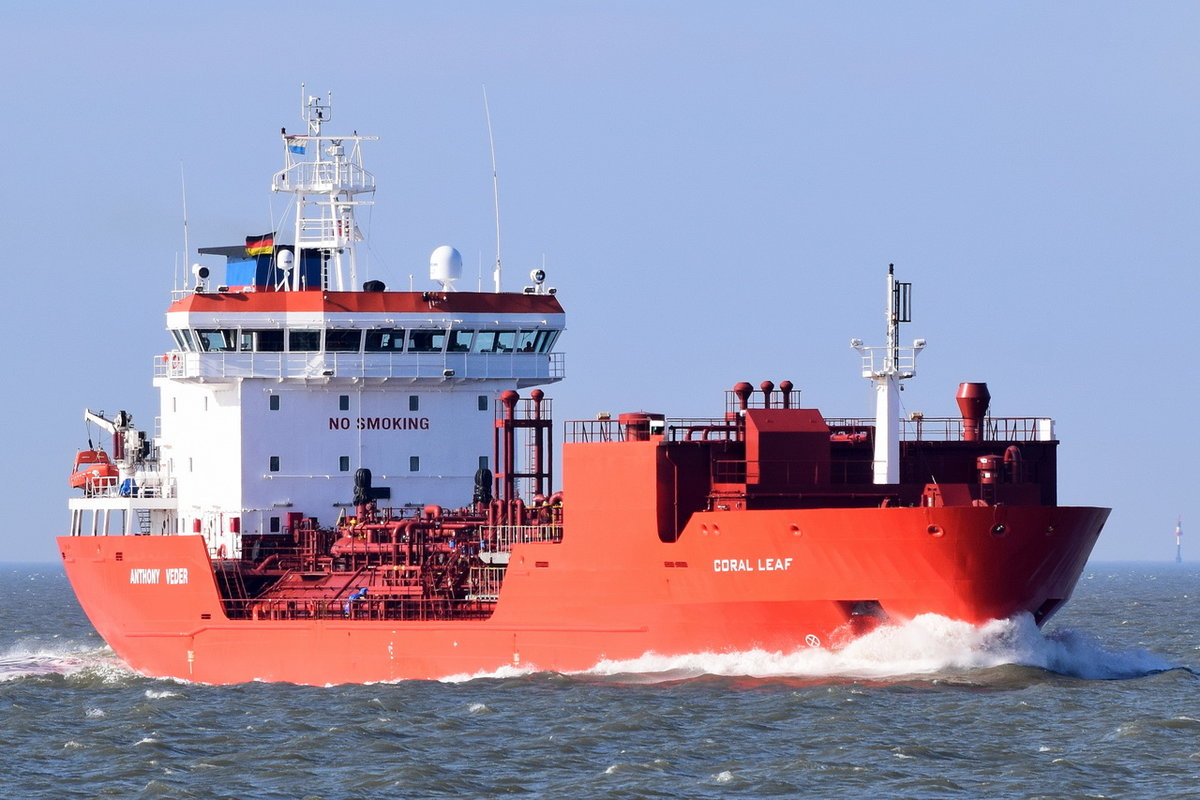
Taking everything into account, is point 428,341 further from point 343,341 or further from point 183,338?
point 183,338

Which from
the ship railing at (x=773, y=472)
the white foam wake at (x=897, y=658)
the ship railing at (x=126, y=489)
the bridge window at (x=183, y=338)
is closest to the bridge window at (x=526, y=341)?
the bridge window at (x=183, y=338)

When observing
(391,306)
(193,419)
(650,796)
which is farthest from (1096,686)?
(193,419)

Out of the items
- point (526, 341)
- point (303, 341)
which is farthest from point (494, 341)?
point (303, 341)

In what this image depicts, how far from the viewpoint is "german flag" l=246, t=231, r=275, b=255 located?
133 ft

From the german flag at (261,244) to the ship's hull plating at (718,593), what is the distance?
7.22m

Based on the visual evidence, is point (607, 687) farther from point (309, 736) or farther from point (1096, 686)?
point (1096, 686)

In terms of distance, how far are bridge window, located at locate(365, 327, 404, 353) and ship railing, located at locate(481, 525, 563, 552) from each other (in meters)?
4.53

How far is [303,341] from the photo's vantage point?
37.4 metres

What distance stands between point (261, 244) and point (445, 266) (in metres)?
4.39

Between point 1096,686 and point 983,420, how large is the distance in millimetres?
5227

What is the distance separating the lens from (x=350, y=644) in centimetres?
3403

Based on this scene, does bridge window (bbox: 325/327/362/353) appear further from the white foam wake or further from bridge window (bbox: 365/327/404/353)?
the white foam wake

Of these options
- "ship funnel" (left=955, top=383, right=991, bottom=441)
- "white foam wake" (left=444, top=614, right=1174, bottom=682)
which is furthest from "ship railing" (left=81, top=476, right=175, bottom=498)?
"ship funnel" (left=955, top=383, right=991, bottom=441)

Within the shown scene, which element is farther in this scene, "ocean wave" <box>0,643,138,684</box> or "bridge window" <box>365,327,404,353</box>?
"ocean wave" <box>0,643,138,684</box>
